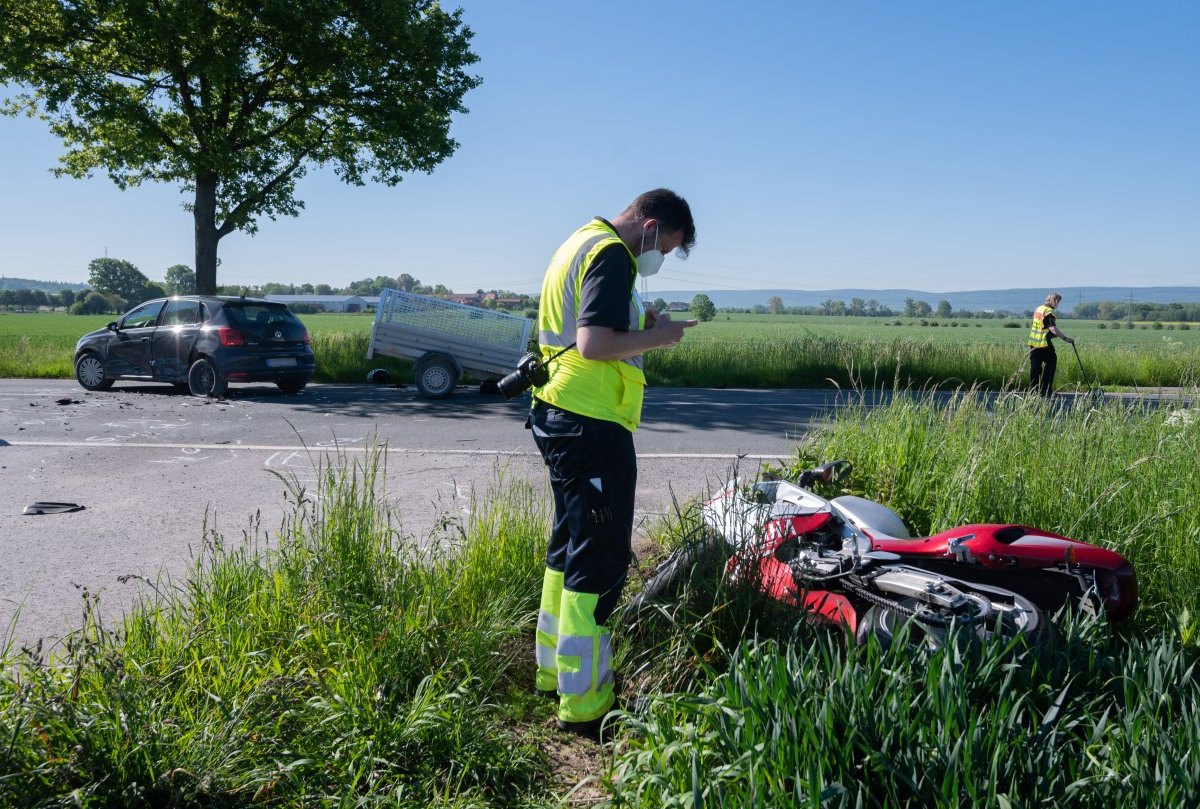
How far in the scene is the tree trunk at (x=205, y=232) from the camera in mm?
20672

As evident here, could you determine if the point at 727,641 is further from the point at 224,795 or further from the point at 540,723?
the point at 224,795

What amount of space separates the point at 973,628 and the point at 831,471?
2.03 m

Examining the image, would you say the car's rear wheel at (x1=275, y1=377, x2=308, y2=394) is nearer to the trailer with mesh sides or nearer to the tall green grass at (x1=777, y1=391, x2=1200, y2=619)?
the trailer with mesh sides

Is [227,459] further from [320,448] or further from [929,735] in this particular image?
[929,735]

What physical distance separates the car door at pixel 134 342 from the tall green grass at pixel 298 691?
44.2 feet

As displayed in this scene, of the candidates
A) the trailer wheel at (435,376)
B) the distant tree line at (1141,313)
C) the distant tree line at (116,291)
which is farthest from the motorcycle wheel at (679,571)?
the distant tree line at (1141,313)

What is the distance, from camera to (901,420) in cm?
649

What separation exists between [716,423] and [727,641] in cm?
873

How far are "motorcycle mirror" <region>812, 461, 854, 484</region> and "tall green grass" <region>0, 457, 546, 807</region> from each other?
5.39 feet

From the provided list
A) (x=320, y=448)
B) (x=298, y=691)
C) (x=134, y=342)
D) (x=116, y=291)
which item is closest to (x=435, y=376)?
(x=134, y=342)

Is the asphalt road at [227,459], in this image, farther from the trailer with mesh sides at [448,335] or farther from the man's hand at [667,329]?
the man's hand at [667,329]

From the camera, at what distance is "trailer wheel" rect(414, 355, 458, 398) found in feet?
50.7

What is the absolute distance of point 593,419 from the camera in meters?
3.50

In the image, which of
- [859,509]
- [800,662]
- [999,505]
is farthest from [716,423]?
[800,662]
